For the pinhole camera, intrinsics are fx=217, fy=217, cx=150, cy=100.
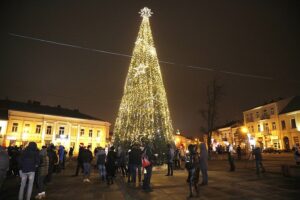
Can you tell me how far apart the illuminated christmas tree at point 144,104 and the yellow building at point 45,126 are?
27.0 m

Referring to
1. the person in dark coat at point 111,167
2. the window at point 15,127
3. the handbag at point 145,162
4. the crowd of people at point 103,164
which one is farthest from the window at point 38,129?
the handbag at point 145,162

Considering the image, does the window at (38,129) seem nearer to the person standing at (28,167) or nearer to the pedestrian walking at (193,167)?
the person standing at (28,167)

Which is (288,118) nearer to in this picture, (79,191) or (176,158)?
(176,158)

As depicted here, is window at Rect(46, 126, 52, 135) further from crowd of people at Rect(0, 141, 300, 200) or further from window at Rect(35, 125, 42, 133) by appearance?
crowd of people at Rect(0, 141, 300, 200)

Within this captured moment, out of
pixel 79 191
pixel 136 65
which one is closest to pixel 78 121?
pixel 136 65

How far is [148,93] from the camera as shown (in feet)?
60.7

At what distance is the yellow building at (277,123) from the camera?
144 ft

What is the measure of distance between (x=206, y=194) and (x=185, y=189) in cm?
127

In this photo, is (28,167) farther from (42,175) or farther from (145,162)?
(145,162)

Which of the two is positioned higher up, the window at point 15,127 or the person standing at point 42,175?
the window at point 15,127

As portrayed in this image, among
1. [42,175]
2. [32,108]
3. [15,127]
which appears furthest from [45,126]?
[42,175]

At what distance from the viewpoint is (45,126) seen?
48219mm

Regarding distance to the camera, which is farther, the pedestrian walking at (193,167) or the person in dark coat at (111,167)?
the person in dark coat at (111,167)

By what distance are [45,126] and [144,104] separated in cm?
3792
